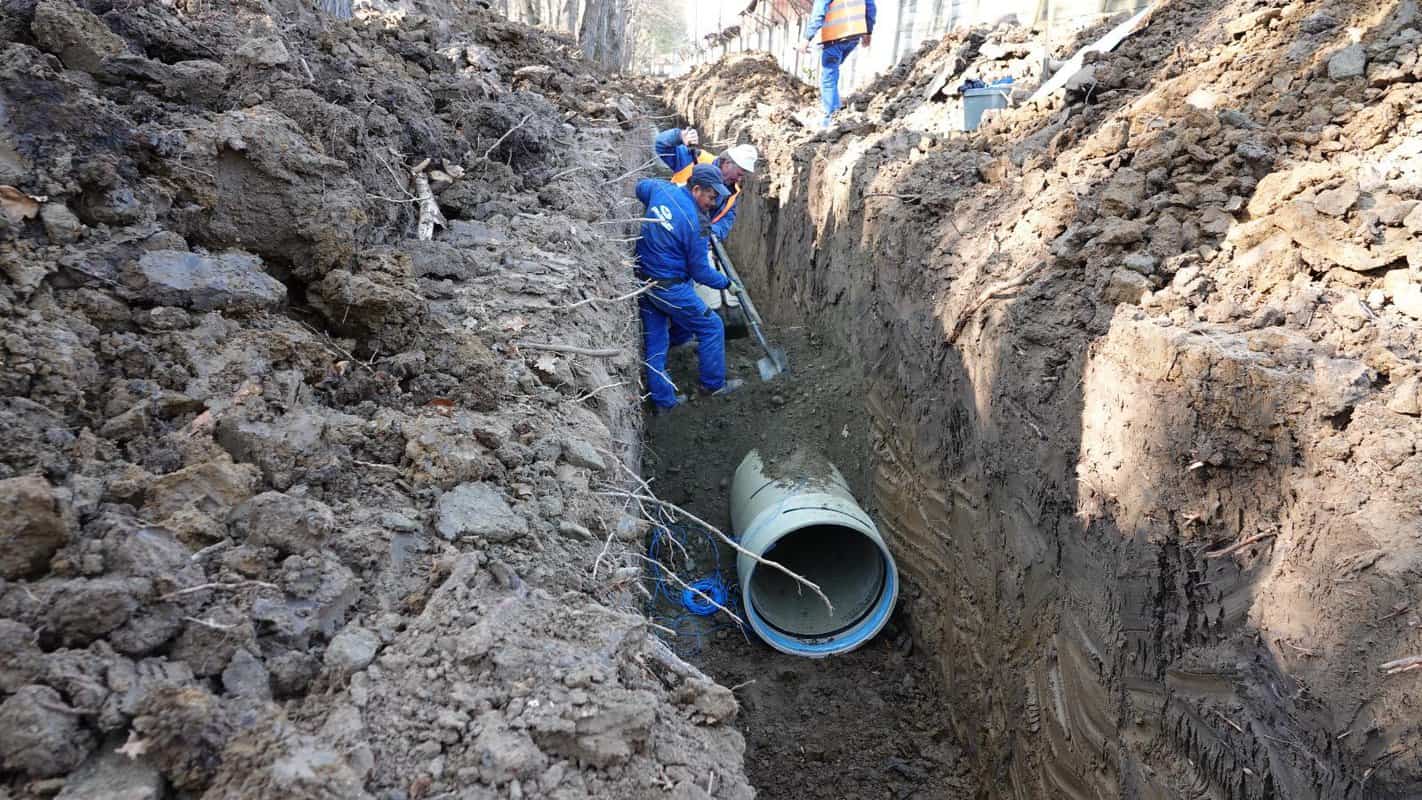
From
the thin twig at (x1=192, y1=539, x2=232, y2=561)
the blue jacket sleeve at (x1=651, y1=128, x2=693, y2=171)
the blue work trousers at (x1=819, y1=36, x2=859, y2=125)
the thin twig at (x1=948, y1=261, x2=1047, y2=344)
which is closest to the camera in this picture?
the thin twig at (x1=192, y1=539, x2=232, y2=561)

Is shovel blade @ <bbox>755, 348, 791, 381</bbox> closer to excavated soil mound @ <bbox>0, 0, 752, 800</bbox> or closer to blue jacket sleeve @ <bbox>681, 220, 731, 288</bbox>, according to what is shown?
blue jacket sleeve @ <bbox>681, 220, 731, 288</bbox>

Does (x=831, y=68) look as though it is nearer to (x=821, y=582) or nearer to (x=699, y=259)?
(x=699, y=259)

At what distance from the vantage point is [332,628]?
1.63 meters

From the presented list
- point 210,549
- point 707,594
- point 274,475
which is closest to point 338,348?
point 274,475

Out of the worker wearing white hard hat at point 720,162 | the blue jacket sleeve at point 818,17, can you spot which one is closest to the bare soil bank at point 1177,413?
the worker wearing white hard hat at point 720,162

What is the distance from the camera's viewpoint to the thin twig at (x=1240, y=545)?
2.19 meters

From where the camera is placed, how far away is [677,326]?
233 inches

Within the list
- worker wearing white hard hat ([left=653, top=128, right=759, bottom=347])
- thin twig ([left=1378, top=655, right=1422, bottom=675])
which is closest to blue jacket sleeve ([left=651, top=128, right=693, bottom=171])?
worker wearing white hard hat ([left=653, top=128, right=759, bottom=347])

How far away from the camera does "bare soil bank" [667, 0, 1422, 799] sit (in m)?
1.99

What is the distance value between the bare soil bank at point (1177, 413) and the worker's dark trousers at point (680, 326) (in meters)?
1.35

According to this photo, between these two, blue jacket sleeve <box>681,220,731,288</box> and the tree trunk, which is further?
the tree trunk

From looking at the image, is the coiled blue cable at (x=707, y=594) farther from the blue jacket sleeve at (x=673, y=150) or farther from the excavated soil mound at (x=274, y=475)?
the blue jacket sleeve at (x=673, y=150)

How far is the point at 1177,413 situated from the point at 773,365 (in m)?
3.72

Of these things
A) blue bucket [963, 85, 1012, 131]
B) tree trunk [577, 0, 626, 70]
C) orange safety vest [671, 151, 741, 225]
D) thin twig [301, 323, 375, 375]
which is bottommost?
thin twig [301, 323, 375, 375]
